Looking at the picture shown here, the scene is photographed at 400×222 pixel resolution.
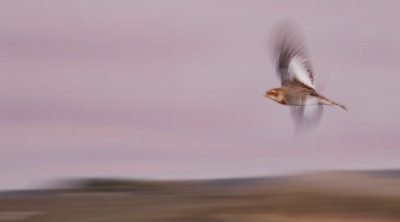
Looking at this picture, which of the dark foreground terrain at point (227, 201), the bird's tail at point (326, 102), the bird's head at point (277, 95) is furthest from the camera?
the dark foreground terrain at point (227, 201)

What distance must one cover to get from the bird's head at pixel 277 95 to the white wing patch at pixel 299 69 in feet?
3.22

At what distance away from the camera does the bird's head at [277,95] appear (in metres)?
9.60

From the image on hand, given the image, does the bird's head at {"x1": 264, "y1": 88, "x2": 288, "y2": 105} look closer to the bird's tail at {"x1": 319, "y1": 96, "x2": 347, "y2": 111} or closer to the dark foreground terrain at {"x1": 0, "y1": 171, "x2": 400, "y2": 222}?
the bird's tail at {"x1": 319, "y1": 96, "x2": 347, "y2": 111}

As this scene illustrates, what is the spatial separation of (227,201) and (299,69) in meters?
13.0

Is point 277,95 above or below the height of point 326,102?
above

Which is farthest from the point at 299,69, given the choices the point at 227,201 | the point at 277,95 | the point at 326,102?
the point at 227,201

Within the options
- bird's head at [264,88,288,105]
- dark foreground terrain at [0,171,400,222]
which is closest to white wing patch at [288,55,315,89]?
bird's head at [264,88,288,105]

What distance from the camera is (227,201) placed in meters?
23.2

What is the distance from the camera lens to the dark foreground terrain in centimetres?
2014

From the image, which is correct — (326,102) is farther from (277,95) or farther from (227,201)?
(227,201)

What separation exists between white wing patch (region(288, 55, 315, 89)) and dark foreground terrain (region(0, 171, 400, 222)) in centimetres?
936

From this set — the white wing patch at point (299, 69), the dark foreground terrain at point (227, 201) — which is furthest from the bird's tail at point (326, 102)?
the dark foreground terrain at point (227, 201)

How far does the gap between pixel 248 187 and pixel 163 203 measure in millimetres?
3990

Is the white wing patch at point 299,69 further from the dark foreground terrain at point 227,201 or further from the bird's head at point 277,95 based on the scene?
the dark foreground terrain at point 227,201
